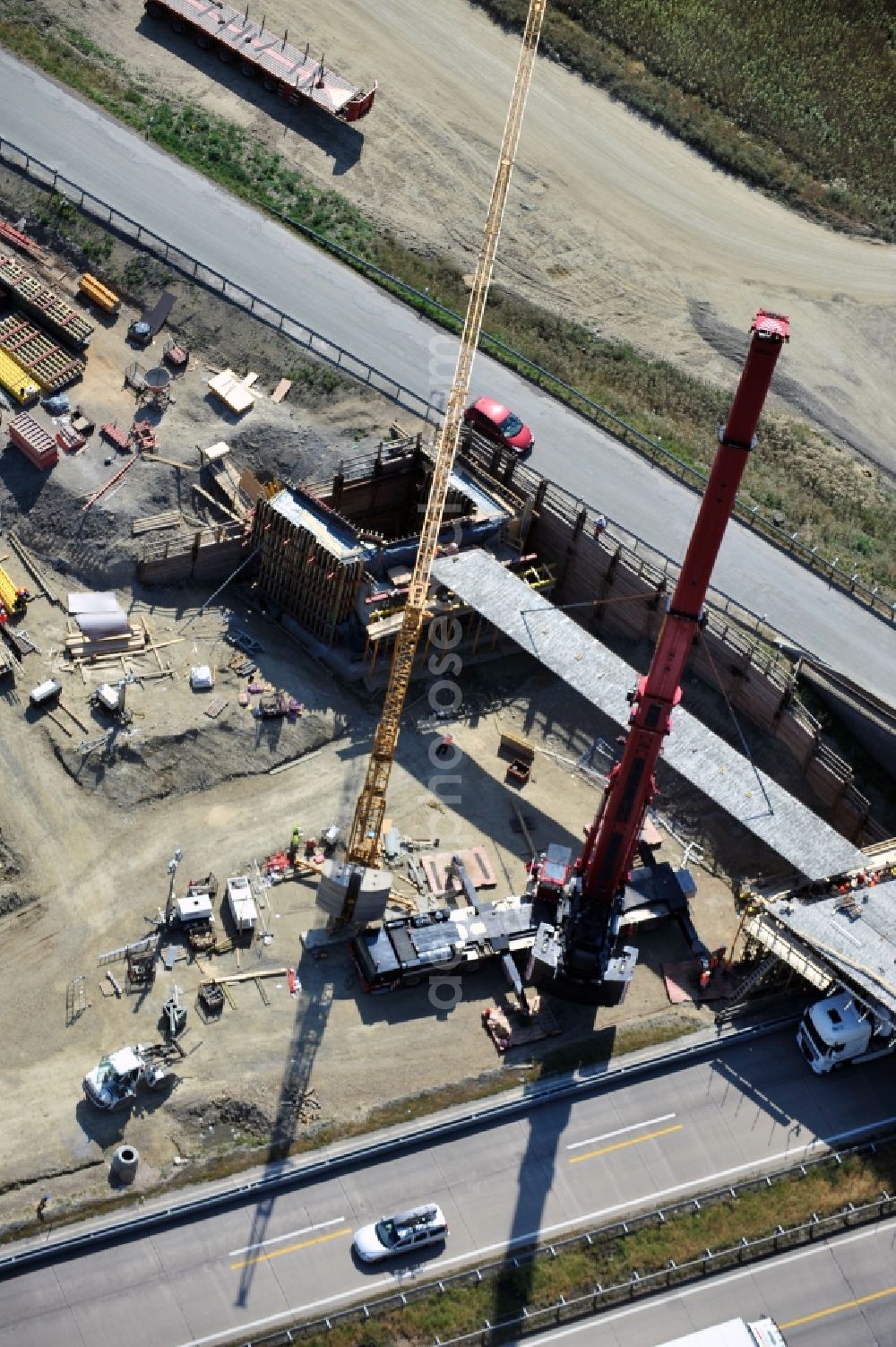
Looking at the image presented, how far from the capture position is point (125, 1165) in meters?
84.1

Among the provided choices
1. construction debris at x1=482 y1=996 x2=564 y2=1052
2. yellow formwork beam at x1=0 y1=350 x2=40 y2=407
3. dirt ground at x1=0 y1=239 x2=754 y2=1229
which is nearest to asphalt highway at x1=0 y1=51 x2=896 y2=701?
dirt ground at x1=0 y1=239 x2=754 y2=1229

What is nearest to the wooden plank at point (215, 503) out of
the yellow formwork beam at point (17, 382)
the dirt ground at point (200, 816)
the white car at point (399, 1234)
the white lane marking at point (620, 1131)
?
the dirt ground at point (200, 816)

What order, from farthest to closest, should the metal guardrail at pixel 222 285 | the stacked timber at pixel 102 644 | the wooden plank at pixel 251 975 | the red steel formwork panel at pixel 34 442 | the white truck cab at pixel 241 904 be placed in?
the metal guardrail at pixel 222 285
the red steel formwork panel at pixel 34 442
the stacked timber at pixel 102 644
the white truck cab at pixel 241 904
the wooden plank at pixel 251 975

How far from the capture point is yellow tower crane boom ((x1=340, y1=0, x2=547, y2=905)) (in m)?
92.2

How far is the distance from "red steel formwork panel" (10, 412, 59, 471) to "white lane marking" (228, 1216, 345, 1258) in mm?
41674

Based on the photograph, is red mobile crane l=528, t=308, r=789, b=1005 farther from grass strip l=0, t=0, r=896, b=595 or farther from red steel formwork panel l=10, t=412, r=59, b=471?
red steel formwork panel l=10, t=412, r=59, b=471

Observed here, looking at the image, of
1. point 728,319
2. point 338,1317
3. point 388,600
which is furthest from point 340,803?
point 728,319

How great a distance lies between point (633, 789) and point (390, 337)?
117 feet

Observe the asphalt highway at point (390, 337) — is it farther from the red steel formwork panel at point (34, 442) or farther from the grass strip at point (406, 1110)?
the grass strip at point (406, 1110)

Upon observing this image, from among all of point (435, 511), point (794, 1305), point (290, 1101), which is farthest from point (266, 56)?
point (794, 1305)

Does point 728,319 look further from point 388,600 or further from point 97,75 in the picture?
point 97,75

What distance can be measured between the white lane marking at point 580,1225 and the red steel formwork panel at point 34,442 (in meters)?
44.8

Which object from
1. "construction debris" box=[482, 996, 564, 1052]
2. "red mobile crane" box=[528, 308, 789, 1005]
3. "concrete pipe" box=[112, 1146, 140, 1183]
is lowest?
"concrete pipe" box=[112, 1146, 140, 1183]

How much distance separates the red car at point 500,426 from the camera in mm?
107250
